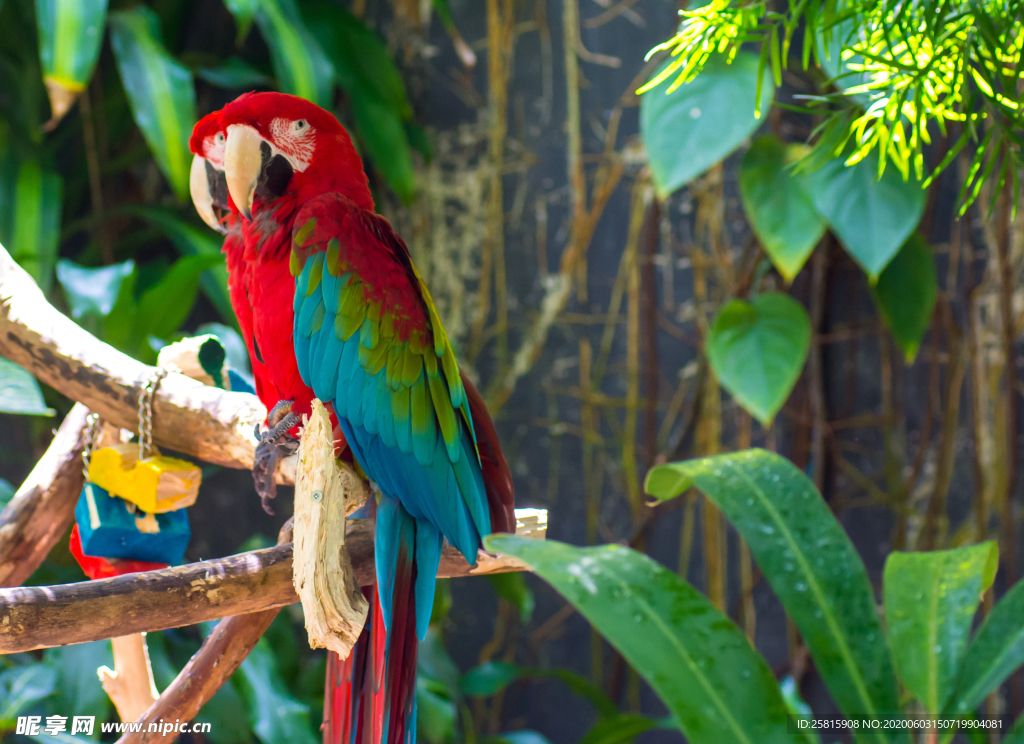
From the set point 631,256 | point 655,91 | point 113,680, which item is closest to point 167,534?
point 113,680

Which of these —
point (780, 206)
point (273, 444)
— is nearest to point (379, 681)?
point (273, 444)

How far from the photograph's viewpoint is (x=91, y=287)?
121 cm

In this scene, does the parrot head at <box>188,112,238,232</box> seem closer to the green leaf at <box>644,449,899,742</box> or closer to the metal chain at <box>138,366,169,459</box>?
the metal chain at <box>138,366,169,459</box>

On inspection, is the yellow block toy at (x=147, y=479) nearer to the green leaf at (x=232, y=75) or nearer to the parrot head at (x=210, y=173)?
the parrot head at (x=210, y=173)

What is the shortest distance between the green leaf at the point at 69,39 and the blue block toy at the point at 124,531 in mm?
788

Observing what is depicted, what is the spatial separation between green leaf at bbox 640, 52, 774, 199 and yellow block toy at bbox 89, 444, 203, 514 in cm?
77

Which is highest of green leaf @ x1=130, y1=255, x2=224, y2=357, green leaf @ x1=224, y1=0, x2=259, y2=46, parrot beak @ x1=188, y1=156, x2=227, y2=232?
green leaf @ x1=224, y1=0, x2=259, y2=46

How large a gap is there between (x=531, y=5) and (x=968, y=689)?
5.14 feet

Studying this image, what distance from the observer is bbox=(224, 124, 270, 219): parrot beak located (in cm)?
66

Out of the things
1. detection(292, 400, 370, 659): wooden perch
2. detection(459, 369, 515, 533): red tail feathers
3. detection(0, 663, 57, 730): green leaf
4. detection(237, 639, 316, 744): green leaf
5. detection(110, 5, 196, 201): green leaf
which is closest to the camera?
detection(292, 400, 370, 659): wooden perch

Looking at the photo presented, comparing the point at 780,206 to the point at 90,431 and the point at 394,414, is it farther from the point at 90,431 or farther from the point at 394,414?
the point at 90,431

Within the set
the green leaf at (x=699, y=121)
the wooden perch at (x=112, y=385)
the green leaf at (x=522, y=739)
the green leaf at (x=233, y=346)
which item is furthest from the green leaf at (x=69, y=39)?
the green leaf at (x=522, y=739)

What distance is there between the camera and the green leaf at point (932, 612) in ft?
1.53

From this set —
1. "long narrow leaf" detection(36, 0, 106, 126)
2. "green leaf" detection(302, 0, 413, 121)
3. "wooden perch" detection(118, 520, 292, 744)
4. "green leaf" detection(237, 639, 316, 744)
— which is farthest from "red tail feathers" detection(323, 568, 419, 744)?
"green leaf" detection(302, 0, 413, 121)
